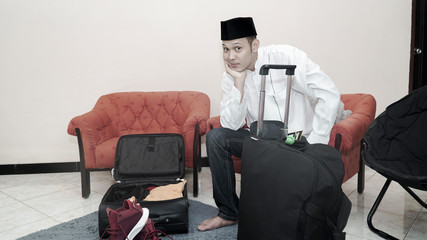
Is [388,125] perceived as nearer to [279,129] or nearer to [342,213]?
[279,129]

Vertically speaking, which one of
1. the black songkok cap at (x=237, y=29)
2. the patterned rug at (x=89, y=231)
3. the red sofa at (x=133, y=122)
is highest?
the black songkok cap at (x=237, y=29)

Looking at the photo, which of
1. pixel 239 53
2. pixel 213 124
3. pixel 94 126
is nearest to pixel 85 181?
pixel 94 126

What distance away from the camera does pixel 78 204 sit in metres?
2.32

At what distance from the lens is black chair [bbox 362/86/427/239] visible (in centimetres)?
184

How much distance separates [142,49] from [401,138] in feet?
7.85

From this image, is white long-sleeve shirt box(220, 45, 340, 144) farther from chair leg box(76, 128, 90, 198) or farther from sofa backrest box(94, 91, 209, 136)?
chair leg box(76, 128, 90, 198)

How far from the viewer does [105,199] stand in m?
1.84

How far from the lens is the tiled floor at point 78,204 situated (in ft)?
6.15

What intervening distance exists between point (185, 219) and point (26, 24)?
8.29ft

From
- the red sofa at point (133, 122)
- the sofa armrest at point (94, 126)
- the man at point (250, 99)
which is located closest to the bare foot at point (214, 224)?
the man at point (250, 99)

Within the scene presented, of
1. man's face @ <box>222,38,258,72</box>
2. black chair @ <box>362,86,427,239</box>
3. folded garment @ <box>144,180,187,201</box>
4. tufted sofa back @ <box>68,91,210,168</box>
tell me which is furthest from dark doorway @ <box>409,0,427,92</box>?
folded garment @ <box>144,180,187,201</box>

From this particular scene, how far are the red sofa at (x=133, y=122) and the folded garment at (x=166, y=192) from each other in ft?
1.28

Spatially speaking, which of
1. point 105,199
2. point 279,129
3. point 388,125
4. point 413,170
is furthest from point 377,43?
point 105,199

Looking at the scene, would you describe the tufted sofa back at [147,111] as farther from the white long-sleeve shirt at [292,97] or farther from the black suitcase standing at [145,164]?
the white long-sleeve shirt at [292,97]
